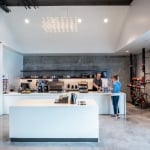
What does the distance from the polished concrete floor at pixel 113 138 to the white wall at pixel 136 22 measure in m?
2.75

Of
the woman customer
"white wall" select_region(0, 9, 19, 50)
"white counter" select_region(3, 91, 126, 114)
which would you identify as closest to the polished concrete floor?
the woman customer

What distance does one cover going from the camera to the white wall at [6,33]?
29.7 ft

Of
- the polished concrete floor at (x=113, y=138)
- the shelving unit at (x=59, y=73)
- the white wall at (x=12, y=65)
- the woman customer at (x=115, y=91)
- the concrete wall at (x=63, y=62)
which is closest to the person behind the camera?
the polished concrete floor at (x=113, y=138)

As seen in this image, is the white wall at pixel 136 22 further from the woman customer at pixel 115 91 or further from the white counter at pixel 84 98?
the white counter at pixel 84 98

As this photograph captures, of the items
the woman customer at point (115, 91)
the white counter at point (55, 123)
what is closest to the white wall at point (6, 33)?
the white counter at point (55, 123)

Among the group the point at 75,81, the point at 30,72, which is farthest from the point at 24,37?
the point at 75,81

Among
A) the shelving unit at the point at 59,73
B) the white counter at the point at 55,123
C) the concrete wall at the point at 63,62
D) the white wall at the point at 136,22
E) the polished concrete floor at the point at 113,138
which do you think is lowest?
the polished concrete floor at the point at 113,138

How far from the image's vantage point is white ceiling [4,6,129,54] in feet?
30.0

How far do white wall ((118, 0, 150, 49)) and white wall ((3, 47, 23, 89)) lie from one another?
192 inches

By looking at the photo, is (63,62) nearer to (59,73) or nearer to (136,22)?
(59,73)

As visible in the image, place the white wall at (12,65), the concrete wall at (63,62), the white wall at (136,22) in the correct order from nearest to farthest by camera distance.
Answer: the white wall at (136,22), the white wall at (12,65), the concrete wall at (63,62)

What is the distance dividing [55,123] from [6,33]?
17.5 ft

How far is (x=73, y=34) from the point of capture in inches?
425

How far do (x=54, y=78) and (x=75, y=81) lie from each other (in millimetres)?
1128
